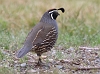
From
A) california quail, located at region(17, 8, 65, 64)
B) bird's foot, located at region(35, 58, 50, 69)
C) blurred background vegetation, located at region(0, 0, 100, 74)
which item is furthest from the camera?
blurred background vegetation, located at region(0, 0, 100, 74)

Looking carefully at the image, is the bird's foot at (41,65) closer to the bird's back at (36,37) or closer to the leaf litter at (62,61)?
the leaf litter at (62,61)

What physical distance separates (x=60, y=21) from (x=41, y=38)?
11.7 feet

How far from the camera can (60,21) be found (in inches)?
397

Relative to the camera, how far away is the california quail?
643 centimetres

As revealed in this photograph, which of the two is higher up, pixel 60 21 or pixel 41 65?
pixel 41 65

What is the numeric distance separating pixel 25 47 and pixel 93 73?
1.01 meters

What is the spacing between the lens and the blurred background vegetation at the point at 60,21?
8156 millimetres

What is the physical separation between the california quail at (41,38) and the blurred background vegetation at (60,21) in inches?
38.8

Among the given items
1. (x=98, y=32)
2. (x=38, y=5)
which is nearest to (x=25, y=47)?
(x=98, y=32)

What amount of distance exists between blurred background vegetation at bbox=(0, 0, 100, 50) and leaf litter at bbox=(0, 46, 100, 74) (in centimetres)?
43

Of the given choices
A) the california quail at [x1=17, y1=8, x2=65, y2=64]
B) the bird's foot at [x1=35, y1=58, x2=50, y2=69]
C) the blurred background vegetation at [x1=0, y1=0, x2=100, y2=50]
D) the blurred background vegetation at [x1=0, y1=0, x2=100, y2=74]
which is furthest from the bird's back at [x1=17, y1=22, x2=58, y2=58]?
the blurred background vegetation at [x1=0, y1=0, x2=100, y2=50]

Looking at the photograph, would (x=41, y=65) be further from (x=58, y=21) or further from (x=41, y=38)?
(x=58, y=21)

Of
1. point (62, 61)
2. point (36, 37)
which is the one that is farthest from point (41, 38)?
point (62, 61)

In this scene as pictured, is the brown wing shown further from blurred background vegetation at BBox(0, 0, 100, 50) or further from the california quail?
blurred background vegetation at BBox(0, 0, 100, 50)
